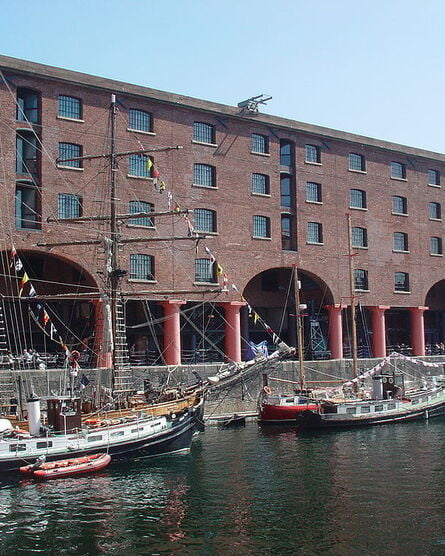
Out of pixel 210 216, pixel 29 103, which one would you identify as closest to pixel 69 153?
pixel 29 103

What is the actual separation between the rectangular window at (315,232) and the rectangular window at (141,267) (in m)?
13.1

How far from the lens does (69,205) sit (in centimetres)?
4397

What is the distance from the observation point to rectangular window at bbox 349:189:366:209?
57.3m

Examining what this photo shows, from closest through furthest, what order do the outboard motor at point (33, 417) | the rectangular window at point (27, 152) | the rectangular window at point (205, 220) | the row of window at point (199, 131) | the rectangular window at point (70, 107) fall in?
the outboard motor at point (33, 417)
the rectangular window at point (27, 152)
the row of window at point (199, 131)
the rectangular window at point (70, 107)
the rectangular window at point (205, 220)

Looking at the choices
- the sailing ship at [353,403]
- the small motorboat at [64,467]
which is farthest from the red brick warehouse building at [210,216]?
the small motorboat at [64,467]

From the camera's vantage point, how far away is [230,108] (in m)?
50.9

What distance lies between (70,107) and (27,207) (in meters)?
6.46

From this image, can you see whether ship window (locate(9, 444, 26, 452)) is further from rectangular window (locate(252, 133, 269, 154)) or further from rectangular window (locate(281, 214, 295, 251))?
rectangular window (locate(252, 133, 269, 154))

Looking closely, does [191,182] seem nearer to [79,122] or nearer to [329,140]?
[79,122]

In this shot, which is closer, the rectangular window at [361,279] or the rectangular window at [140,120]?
the rectangular window at [140,120]

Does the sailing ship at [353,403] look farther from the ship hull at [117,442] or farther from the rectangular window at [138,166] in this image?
the rectangular window at [138,166]

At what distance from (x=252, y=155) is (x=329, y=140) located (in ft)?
23.4

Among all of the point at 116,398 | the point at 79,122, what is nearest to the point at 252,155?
the point at 79,122

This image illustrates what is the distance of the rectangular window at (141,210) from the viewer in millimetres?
45809
